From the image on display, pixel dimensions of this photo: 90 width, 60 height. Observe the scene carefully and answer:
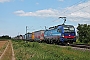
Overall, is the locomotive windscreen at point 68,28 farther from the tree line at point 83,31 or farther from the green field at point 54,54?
the tree line at point 83,31

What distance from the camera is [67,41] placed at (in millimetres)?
41000

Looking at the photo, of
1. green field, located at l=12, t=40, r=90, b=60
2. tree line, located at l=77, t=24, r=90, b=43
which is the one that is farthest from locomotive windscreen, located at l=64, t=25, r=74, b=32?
tree line, located at l=77, t=24, r=90, b=43

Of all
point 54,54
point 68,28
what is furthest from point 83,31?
point 54,54

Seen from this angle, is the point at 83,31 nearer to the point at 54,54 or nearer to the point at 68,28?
the point at 68,28

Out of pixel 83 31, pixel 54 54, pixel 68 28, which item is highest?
pixel 83 31

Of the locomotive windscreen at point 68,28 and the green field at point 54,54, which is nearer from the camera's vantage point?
the green field at point 54,54

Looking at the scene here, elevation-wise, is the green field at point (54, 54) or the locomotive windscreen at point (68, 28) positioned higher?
the locomotive windscreen at point (68, 28)

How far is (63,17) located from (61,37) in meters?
6.21

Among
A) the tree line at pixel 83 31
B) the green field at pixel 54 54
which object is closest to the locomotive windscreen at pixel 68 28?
the green field at pixel 54 54

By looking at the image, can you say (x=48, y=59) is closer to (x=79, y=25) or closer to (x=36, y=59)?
(x=36, y=59)

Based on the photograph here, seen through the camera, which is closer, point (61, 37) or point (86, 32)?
point (61, 37)

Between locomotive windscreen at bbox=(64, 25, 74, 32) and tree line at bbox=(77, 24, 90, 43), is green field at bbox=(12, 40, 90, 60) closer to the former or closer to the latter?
locomotive windscreen at bbox=(64, 25, 74, 32)

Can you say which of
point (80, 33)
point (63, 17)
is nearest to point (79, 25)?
point (80, 33)

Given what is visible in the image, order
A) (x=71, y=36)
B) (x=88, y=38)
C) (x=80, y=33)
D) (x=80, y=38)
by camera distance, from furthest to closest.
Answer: (x=80, y=33)
(x=80, y=38)
(x=88, y=38)
(x=71, y=36)
